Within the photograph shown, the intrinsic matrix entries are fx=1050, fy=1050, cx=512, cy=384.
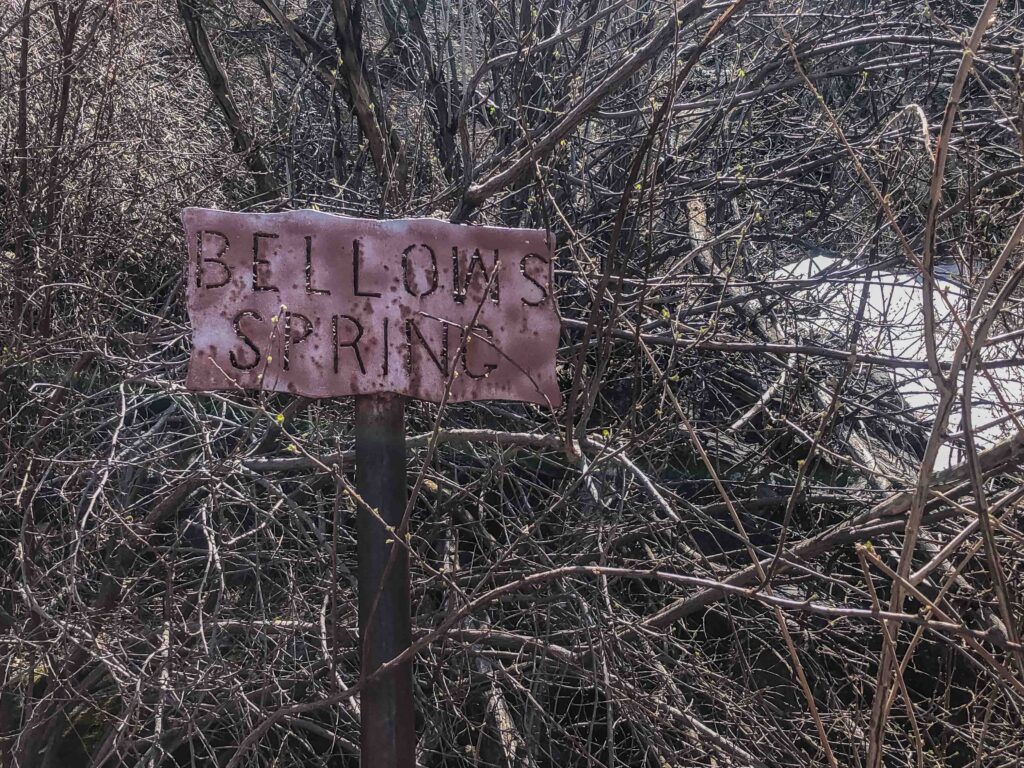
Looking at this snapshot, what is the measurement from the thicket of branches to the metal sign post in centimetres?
80

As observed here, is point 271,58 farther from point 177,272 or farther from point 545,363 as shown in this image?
point 545,363

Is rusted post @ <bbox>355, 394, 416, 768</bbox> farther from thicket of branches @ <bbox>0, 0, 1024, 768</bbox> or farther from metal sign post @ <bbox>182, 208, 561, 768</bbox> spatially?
thicket of branches @ <bbox>0, 0, 1024, 768</bbox>

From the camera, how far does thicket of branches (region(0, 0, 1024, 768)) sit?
2713mm

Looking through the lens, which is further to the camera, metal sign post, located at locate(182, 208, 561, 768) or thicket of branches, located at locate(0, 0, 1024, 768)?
thicket of branches, located at locate(0, 0, 1024, 768)

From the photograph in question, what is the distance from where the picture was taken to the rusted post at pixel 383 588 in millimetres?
1656

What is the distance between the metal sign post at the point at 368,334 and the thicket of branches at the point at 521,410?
0.80 metres

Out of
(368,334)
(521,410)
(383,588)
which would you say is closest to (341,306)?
(368,334)

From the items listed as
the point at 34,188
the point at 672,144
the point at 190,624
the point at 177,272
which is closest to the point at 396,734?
the point at 190,624

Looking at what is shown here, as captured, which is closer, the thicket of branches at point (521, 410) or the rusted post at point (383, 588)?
the rusted post at point (383, 588)

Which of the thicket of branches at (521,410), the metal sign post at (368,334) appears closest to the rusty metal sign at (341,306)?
the metal sign post at (368,334)

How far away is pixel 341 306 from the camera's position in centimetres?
170

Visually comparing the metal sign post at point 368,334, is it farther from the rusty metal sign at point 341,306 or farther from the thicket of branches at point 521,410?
the thicket of branches at point 521,410

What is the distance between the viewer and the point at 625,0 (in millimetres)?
3123

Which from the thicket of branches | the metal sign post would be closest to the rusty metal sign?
the metal sign post
